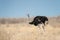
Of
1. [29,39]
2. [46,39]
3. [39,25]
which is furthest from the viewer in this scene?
[39,25]

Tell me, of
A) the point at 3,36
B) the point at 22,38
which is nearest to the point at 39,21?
the point at 22,38

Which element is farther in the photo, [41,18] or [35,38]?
[41,18]

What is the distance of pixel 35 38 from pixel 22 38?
2.18 meters

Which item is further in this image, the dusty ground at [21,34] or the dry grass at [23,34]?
the dry grass at [23,34]

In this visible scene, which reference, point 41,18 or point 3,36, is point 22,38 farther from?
point 41,18

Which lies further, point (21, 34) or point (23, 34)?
point (23, 34)

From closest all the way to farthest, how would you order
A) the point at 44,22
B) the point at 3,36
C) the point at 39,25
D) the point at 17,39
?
the point at 3,36, the point at 17,39, the point at 39,25, the point at 44,22

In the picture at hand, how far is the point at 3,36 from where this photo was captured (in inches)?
594

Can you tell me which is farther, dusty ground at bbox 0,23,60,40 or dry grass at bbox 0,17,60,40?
dry grass at bbox 0,17,60,40

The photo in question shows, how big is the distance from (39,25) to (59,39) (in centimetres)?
822

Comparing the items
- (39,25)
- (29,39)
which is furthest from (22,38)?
(39,25)

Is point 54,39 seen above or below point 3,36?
below

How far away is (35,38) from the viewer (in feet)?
66.3

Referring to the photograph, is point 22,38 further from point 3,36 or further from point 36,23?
point 36,23
